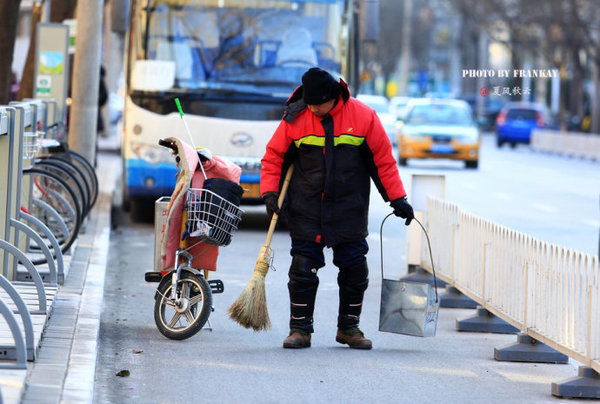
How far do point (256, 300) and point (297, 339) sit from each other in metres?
0.37

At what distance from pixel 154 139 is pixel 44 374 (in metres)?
9.17

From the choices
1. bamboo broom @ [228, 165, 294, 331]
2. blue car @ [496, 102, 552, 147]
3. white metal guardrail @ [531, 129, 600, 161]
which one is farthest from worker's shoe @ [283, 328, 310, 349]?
blue car @ [496, 102, 552, 147]

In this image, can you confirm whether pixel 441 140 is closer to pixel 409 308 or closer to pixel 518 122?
pixel 518 122

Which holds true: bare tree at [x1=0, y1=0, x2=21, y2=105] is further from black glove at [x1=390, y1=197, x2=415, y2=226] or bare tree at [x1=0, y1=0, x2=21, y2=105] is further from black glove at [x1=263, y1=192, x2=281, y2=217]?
black glove at [x1=390, y1=197, x2=415, y2=226]

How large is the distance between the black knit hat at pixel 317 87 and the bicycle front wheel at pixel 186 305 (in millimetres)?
1359

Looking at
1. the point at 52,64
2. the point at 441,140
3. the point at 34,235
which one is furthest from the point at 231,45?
the point at 441,140

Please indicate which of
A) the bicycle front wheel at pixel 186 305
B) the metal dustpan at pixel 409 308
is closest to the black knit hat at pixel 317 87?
the metal dustpan at pixel 409 308

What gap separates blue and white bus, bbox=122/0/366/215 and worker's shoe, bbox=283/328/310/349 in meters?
7.13

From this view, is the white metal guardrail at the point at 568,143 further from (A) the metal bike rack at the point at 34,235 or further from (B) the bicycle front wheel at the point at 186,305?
(B) the bicycle front wheel at the point at 186,305

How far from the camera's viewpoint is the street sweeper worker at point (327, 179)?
26.6 feet

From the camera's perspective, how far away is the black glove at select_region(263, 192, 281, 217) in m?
8.09

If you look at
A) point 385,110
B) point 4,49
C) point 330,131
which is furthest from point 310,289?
point 385,110

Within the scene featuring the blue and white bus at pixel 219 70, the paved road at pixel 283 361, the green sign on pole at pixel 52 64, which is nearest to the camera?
the paved road at pixel 283 361

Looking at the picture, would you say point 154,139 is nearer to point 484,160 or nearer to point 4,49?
point 4,49
